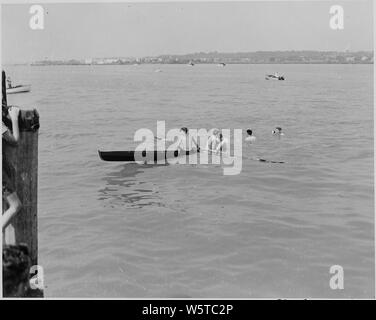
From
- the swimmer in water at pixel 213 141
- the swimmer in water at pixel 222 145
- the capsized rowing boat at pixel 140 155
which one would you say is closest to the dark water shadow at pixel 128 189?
the capsized rowing boat at pixel 140 155

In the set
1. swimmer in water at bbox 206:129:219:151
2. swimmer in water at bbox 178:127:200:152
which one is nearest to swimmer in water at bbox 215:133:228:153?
swimmer in water at bbox 206:129:219:151

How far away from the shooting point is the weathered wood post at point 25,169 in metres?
6.98

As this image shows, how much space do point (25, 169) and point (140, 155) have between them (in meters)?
12.6

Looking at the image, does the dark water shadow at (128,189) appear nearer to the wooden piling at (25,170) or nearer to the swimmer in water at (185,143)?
the swimmer in water at (185,143)

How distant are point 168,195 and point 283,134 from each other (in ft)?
41.2

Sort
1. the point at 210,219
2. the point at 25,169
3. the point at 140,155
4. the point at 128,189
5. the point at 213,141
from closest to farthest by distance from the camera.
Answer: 1. the point at 25,169
2. the point at 210,219
3. the point at 128,189
4. the point at 140,155
5. the point at 213,141

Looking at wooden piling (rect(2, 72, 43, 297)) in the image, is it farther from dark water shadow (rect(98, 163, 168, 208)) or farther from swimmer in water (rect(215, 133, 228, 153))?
swimmer in water (rect(215, 133, 228, 153))

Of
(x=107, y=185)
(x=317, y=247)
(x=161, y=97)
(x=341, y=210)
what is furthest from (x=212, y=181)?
(x=161, y=97)

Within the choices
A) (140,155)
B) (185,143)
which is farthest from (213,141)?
(140,155)

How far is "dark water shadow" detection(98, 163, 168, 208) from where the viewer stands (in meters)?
16.7

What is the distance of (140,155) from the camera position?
19.6 meters

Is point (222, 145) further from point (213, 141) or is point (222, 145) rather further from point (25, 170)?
point (25, 170)

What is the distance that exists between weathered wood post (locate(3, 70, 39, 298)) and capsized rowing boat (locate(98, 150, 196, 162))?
459 inches
